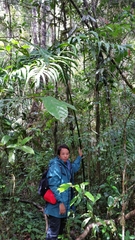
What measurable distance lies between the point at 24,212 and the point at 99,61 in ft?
7.54

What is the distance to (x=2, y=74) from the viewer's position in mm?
1943

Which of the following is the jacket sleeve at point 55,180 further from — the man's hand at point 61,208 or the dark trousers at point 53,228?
the dark trousers at point 53,228

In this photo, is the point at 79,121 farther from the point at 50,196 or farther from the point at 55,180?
the point at 50,196

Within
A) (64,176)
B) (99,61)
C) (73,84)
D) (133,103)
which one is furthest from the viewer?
(73,84)

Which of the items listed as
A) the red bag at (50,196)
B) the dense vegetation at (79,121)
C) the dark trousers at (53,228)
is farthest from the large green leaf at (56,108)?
the dark trousers at (53,228)

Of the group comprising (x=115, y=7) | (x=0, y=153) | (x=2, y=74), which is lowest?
(x=0, y=153)

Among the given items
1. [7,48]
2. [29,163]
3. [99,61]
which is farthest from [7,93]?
[29,163]

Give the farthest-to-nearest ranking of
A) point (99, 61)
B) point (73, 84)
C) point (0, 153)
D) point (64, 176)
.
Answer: point (73, 84), point (99, 61), point (64, 176), point (0, 153)

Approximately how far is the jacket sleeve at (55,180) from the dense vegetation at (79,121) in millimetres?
227

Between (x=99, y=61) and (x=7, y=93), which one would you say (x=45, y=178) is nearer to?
(x=7, y=93)

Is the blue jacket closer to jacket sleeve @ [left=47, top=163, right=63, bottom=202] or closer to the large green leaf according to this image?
jacket sleeve @ [left=47, top=163, right=63, bottom=202]

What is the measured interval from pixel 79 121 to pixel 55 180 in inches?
37.3

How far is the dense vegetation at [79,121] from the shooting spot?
1.81m

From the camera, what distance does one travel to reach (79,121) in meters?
3.21
